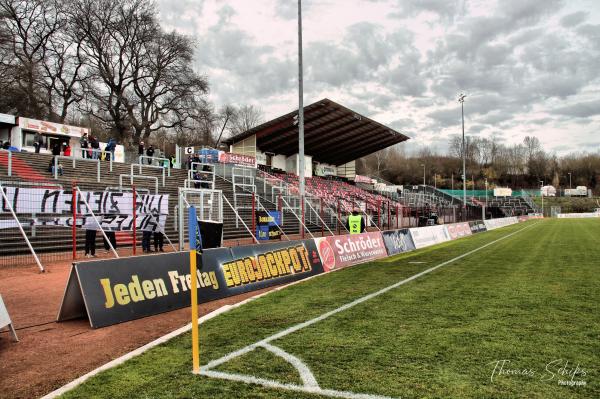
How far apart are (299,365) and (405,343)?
4.96ft

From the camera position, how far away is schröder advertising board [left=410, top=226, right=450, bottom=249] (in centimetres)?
2071

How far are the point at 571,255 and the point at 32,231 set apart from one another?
18.7m

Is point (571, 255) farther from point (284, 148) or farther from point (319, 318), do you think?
point (284, 148)

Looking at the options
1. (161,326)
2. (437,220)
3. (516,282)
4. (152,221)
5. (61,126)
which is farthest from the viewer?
(437,220)

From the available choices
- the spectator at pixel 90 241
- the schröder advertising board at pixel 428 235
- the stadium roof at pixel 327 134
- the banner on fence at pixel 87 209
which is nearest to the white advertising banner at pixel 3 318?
the banner on fence at pixel 87 209

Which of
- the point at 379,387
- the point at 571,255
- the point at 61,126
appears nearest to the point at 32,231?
the point at 379,387

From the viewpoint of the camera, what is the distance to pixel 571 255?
16094mm

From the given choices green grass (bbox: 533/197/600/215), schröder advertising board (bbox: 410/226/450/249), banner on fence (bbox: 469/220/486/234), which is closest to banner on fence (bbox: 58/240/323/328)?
schröder advertising board (bbox: 410/226/450/249)

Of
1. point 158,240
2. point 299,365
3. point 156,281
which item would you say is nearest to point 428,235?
point 158,240

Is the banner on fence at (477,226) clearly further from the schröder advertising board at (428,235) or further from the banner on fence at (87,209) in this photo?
the banner on fence at (87,209)

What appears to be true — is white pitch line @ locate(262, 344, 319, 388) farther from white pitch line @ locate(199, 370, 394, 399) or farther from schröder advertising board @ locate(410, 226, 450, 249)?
schröder advertising board @ locate(410, 226, 450, 249)

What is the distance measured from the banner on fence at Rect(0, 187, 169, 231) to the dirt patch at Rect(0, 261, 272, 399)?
3.49 m

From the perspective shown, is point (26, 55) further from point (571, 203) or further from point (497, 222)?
point (571, 203)

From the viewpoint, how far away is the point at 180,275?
830cm
